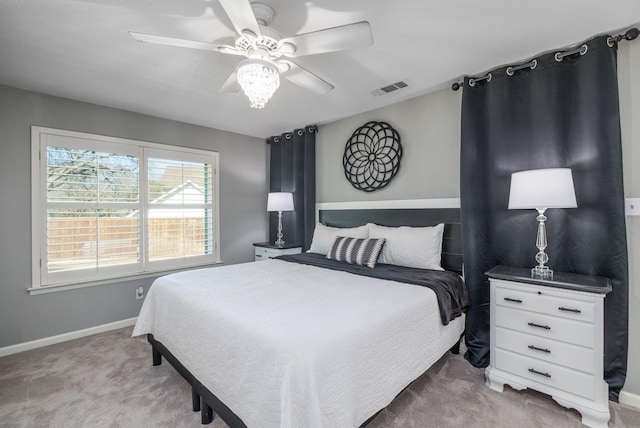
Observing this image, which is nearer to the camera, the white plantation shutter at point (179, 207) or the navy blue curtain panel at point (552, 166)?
the navy blue curtain panel at point (552, 166)

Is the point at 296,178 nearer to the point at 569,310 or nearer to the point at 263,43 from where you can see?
the point at 263,43

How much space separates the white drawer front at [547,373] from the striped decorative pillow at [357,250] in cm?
120

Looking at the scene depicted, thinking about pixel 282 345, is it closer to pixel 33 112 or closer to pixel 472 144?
pixel 472 144

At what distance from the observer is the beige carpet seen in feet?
5.85

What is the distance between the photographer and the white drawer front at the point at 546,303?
5.85 feet

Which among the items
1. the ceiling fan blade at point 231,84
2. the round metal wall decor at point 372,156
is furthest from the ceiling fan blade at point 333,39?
the round metal wall decor at point 372,156

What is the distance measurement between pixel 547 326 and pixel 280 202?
318 centimetres

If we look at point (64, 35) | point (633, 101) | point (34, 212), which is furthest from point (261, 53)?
point (34, 212)

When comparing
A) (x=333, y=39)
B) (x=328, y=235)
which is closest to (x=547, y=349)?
(x=328, y=235)

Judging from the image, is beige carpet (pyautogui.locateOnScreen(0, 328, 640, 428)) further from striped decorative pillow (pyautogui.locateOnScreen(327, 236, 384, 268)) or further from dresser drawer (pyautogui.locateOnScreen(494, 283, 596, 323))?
striped decorative pillow (pyautogui.locateOnScreen(327, 236, 384, 268))

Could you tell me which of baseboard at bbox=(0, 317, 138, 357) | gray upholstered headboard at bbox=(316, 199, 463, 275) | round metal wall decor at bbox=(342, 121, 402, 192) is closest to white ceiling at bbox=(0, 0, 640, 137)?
round metal wall decor at bbox=(342, 121, 402, 192)

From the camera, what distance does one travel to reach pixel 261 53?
1.80 m

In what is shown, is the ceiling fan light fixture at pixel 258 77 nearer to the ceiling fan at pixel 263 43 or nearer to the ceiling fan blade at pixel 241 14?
the ceiling fan at pixel 263 43

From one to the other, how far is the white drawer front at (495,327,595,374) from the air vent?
7.39 feet
